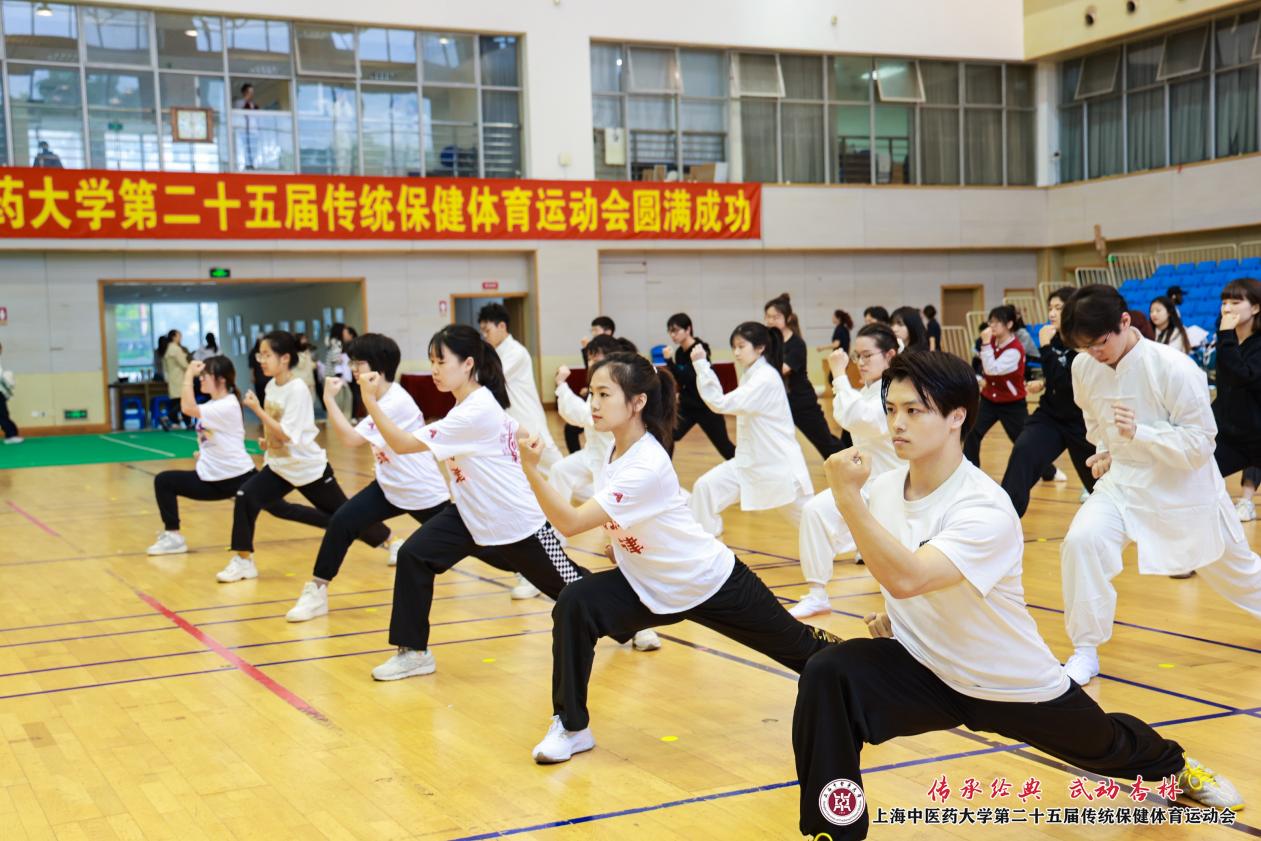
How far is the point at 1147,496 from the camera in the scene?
475cm

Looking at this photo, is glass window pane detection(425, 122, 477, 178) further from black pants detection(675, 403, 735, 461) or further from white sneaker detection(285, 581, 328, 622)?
white sneaker detection(285, 581, 328, 622)

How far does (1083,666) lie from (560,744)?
2047 millimetres

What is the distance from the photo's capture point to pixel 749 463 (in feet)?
23.8

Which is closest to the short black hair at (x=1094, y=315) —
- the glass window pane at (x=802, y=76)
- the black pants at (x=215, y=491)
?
the black pants at (x=215, y=491)

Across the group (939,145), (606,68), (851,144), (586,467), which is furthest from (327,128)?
(586,467)

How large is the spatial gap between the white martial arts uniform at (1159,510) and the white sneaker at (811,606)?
1.49 metres

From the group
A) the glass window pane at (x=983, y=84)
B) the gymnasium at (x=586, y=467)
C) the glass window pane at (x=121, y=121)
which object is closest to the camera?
the gymnasium at (x=586, y=467)

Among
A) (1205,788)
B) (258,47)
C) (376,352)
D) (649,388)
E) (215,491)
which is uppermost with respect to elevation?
(258,47)

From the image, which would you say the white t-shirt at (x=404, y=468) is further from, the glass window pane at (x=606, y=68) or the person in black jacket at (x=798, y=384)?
the glass window pane at (x=606, y=68)

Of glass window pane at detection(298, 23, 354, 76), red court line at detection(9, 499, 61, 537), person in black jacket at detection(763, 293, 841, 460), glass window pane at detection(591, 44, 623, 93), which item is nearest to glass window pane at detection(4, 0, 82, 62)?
glass window pane at detection(298, 23, 354, 76)

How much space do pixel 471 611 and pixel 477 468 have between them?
160cm

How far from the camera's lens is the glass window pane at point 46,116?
18734 mm

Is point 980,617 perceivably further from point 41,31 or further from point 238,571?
point 41,31

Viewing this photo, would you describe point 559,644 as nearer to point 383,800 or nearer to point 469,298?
point 383,800
